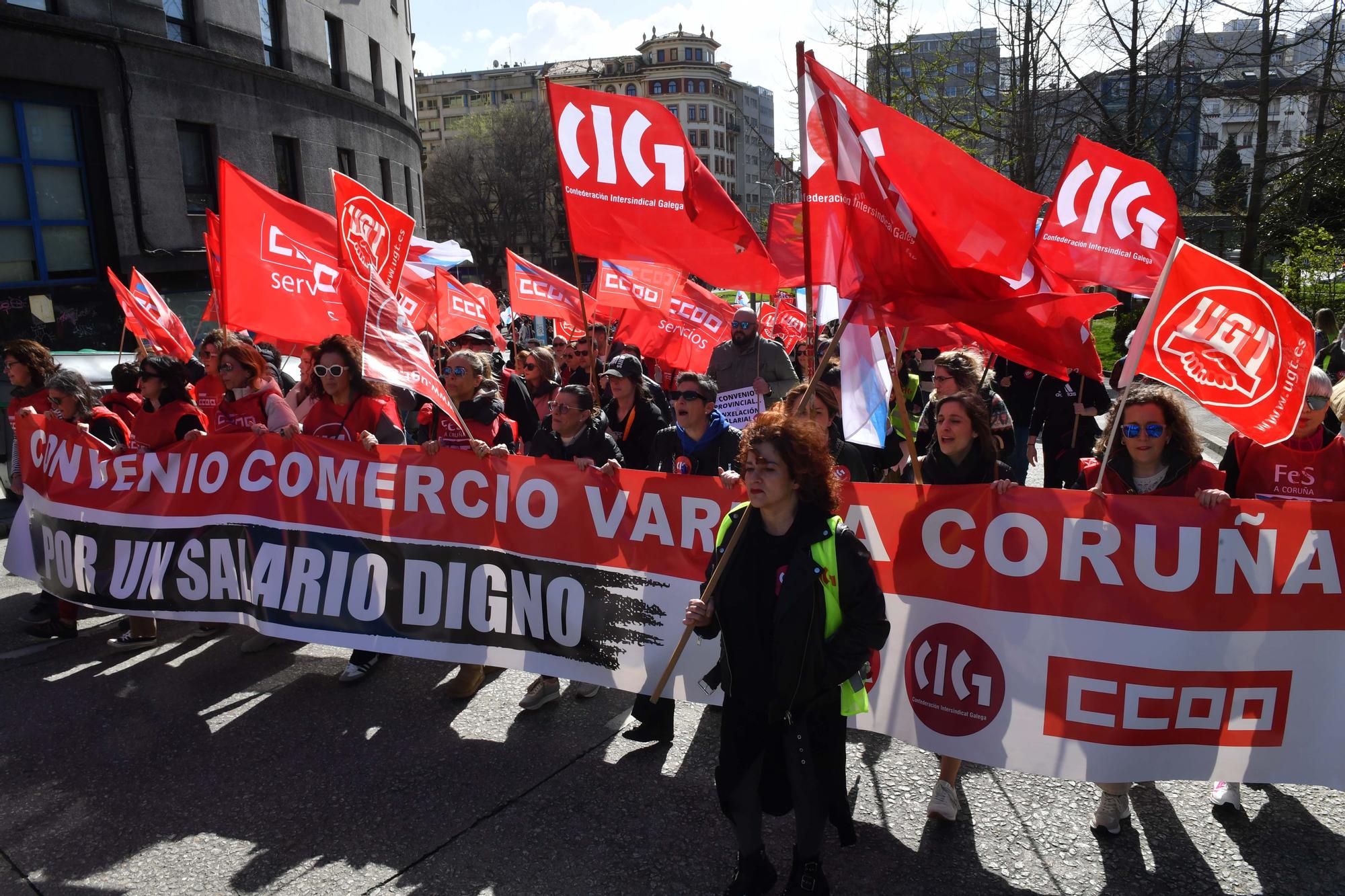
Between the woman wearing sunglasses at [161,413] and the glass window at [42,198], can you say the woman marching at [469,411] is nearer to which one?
the woman wearing sunglasses at [161,413]

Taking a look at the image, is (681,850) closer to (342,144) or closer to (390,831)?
(390,831)

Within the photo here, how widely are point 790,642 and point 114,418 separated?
5148mm

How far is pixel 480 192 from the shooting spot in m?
67.4

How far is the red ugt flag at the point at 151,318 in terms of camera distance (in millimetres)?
7742

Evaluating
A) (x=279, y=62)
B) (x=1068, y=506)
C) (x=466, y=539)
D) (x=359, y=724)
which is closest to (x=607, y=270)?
(x=466, y=539)

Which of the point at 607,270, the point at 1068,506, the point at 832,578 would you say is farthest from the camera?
the point at 607,270

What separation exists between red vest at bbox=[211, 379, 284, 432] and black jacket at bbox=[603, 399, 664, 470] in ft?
7.03

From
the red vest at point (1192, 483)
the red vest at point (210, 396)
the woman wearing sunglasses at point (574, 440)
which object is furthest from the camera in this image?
the red vest at point (210, 396)

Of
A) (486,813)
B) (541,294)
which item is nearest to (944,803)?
(486,813)

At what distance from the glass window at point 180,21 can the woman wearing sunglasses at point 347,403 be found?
57.3ft

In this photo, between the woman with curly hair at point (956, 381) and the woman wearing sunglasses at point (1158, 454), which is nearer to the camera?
the woman wearing sunglasses at point (1158, 454)

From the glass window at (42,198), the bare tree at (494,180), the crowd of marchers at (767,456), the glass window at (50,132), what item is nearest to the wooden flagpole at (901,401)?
the crowd of marchers at (767,456)

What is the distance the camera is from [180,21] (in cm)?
1942

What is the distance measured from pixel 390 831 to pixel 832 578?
2108mm
